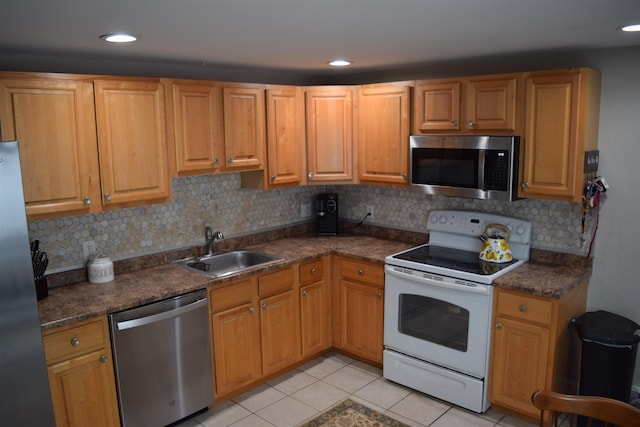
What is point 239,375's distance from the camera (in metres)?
3.45

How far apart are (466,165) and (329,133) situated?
42.7 inches

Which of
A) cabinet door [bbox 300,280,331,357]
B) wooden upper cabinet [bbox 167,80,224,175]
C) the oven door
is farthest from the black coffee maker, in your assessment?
wooden upper cabinet [bbox 167,80,224,175]

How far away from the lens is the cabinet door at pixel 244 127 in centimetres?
349

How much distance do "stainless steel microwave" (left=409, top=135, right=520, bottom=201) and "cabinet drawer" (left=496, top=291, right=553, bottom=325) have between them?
604 millimetres

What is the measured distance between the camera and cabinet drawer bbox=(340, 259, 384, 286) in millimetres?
3697

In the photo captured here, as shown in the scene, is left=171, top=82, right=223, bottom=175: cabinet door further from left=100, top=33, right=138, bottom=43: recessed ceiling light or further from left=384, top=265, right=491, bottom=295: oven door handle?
left=384, top=265, right=491, bottom=295: oven door handle

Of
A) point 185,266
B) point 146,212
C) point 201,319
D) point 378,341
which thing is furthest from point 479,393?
point 146,212

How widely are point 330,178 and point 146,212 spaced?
1.37 meters

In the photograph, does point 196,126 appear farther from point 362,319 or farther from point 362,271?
point 362,319

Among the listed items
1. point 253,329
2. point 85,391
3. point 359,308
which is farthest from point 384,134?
point 85,391

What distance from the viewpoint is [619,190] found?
3.18 meters

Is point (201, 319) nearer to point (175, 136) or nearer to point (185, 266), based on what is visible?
point (185, 266)

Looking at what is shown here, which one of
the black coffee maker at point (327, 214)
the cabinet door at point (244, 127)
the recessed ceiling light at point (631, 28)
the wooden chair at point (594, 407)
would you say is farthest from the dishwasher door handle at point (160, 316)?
the recessed ceiling light at point (631, 28)

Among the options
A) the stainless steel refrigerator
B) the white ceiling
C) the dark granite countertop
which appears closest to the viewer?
the white ceiling
